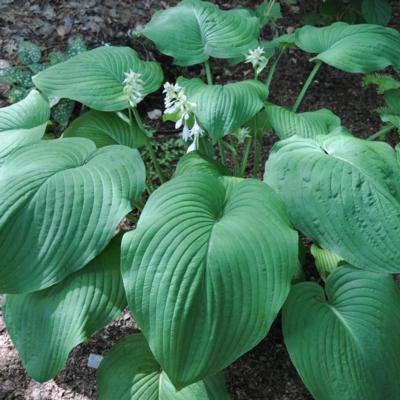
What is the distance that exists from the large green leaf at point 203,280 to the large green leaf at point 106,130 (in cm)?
84

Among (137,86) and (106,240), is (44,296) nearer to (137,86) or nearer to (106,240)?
(106,240)

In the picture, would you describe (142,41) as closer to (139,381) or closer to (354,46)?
(354,46)

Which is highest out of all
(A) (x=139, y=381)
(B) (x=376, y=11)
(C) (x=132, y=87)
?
(C) (x=132, y=87)

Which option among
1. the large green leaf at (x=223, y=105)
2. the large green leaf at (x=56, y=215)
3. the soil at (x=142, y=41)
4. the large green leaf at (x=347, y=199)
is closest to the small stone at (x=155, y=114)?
the soil at (x=142, y=41)

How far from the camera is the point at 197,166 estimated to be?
199 cm

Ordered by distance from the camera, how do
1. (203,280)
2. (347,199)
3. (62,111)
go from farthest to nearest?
(62,111) → (347,199) → (203,280)

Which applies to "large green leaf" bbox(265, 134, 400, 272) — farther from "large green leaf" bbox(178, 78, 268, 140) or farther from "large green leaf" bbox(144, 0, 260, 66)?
"large green leaf" bbox(144, 0, 260, 66)

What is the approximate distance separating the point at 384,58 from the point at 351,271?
1162 mm

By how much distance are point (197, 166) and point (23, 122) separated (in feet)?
2.86

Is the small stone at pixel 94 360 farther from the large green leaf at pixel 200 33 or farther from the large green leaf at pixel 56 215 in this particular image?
the large green leaf at pixel 200 33

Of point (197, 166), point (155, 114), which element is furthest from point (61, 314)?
point (155, 114)

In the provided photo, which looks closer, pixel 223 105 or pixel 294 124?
pixel 223 105

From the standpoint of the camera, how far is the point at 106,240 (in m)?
1.59

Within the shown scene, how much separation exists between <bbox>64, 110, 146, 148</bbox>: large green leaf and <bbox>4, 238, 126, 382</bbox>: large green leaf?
77 cm
